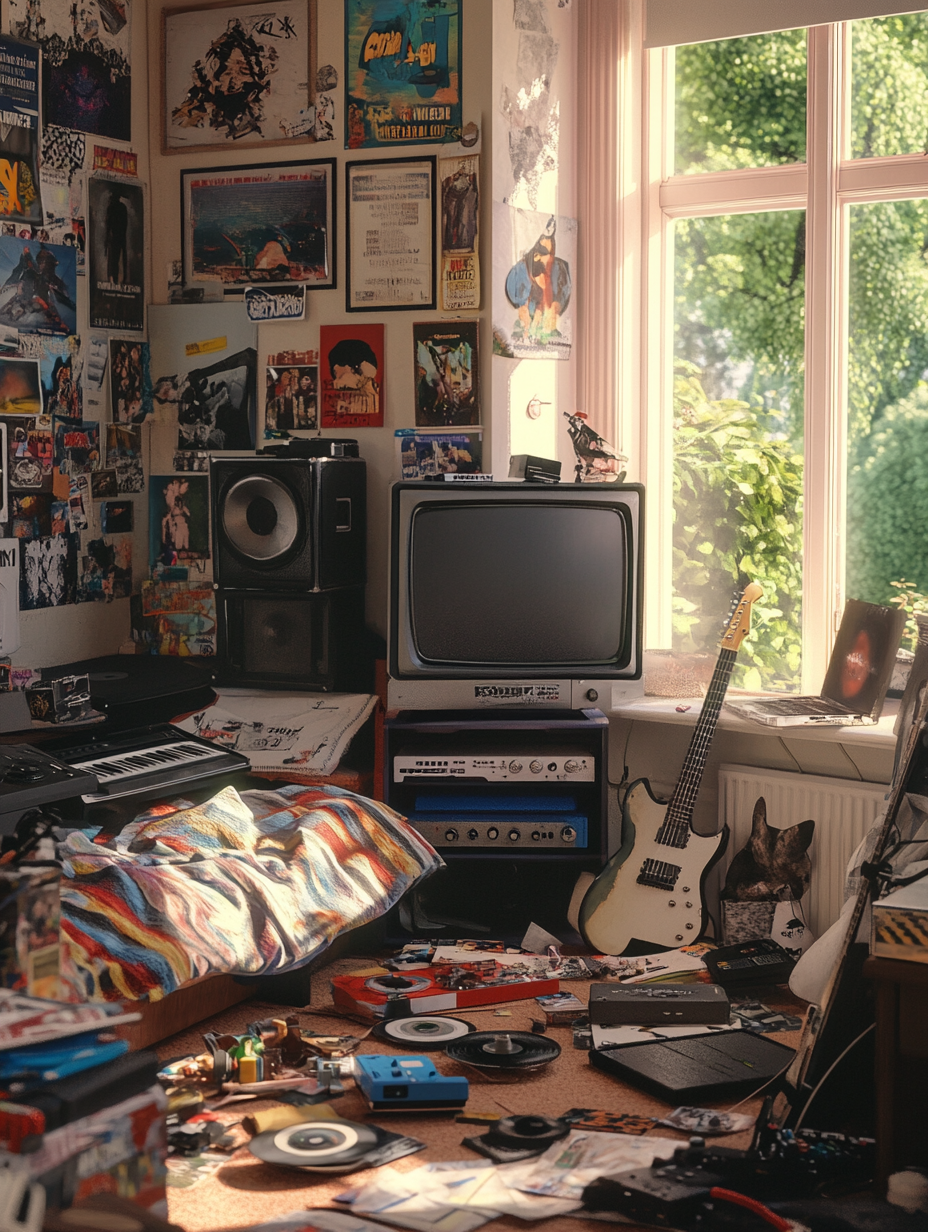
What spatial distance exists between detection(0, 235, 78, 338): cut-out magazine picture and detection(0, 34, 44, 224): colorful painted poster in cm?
8

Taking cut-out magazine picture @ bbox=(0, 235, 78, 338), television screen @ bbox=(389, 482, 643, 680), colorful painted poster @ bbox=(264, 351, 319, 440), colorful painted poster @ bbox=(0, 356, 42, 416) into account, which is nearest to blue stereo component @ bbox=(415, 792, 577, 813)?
television screen @ bbox=(389, 482, 643, 680)

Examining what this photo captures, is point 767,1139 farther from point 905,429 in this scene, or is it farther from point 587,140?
point 587,140

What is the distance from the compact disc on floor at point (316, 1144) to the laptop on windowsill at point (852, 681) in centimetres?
144

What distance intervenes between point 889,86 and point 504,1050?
248 cm

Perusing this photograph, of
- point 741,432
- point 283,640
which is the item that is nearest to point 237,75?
point 283,640

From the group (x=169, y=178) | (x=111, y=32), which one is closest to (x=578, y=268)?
(x=169, y=178)

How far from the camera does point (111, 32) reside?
358 cm

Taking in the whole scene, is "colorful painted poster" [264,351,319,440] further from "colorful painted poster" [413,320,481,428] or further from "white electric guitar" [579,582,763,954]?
"white electric guitar" [579,582,763,954]

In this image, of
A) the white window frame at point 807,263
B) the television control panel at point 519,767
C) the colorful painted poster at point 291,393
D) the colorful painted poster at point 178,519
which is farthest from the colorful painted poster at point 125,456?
the white window frame at point 807,263

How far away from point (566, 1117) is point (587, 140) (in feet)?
8.30

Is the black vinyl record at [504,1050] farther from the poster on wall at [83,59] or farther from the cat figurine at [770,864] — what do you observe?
the poster on wall at [83,59]

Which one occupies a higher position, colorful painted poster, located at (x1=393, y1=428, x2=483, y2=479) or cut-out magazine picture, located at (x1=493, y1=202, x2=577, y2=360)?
cut-out magazine picture, located at (x1=493, y1=202, x2=577, y2=360)

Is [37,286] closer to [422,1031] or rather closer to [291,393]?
[291,393]

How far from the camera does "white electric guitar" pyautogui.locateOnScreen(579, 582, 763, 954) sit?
3221 millimetres
